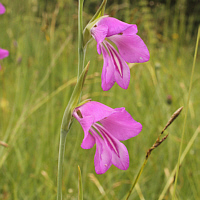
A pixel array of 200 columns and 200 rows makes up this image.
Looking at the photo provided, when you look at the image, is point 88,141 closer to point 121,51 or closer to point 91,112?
point 91,112

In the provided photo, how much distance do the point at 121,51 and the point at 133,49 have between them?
21mm

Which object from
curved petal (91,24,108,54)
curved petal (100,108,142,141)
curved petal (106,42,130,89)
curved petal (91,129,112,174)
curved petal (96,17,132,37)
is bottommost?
curved petal (91,129,112,174)

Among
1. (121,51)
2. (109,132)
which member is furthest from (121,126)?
(121,51)

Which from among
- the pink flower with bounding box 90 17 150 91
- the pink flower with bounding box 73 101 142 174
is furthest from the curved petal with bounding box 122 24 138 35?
the pink flower with bounding box 73 101 142 174

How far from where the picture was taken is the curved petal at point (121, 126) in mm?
494

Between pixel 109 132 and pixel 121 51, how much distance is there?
5.5 inches

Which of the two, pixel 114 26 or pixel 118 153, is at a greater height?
pixel 114 26

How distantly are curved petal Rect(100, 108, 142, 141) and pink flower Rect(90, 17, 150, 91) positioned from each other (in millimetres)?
52

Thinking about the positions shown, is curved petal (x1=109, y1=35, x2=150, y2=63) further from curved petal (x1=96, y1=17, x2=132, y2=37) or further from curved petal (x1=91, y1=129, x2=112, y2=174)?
curved petal (x1=91, y1=129, x2=112, y2=174)

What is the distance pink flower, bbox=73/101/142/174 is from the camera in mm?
487

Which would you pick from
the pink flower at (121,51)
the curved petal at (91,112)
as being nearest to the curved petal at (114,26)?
the pink flower at (121,51)

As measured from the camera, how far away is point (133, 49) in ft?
1.69

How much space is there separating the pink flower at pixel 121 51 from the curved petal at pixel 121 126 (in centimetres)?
5

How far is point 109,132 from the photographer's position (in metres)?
0.51
